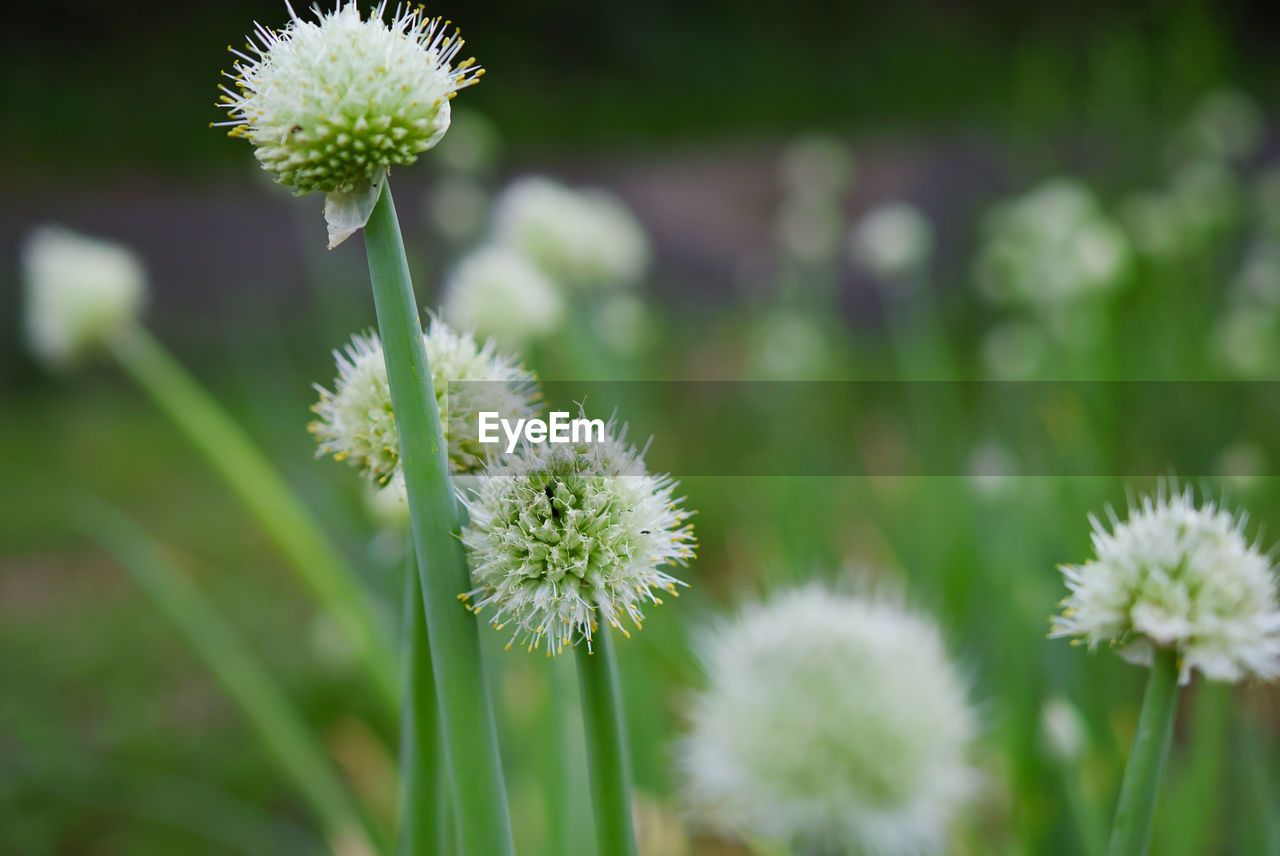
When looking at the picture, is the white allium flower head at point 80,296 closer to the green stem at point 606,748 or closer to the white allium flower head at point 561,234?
the white allium flower head at point 561,234

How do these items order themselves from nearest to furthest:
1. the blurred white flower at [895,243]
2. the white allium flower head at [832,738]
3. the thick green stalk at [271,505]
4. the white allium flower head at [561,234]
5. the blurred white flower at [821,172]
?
1. the white allium flower head at [832,738]
2. the thick green stalk at [271,505]
3. the white allium flower head at [561,234]
4. the blurred white flower at [895,243]
5. the blurred white flower at [821,172]

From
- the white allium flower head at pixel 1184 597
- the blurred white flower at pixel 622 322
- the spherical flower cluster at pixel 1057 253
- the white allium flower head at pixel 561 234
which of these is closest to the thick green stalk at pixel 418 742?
the white allium flower head at pixel 1184 597

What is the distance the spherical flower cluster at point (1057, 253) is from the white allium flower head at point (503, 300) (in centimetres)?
104

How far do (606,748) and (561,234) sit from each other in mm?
1044

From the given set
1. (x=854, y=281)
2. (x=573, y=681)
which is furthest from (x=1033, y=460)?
(x=854, y=281)

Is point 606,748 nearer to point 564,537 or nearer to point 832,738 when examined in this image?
point 564,537

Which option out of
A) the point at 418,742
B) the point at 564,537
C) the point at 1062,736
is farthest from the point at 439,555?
the point at 1062,736

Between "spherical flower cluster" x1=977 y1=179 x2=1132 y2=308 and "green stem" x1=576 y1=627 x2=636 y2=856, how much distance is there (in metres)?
1.49

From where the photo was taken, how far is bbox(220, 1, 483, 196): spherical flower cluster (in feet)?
1.23

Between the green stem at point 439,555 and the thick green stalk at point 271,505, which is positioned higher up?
the thick green stalk at point 271,505

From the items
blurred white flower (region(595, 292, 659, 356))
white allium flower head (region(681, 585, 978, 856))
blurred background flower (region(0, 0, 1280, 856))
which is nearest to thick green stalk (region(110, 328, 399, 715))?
blurred background flower (region(0, 0, 1280, 856))

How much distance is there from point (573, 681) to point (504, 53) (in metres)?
6.13

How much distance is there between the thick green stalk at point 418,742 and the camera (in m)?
0.48

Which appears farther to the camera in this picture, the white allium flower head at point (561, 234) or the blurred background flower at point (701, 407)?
the white allium flower head at point (561, 234)
